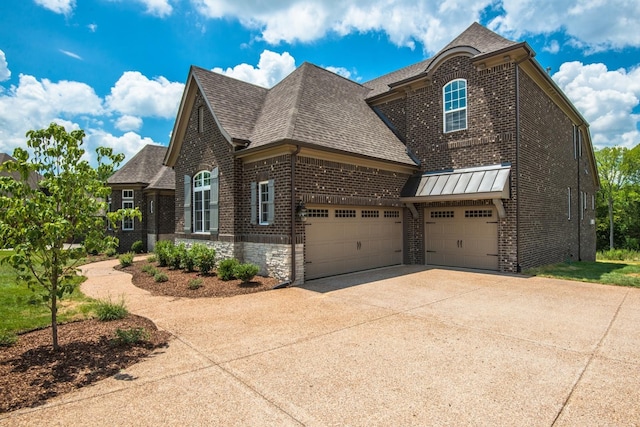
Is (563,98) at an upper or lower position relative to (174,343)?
upper

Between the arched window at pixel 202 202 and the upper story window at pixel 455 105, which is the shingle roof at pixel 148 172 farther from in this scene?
the upper story window at pixel 455 105

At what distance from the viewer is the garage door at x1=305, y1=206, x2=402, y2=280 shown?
11359mm

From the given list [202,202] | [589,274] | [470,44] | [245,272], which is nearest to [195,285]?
[245,272]

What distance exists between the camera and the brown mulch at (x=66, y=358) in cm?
410

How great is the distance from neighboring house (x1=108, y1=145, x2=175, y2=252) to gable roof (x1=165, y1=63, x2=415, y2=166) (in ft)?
19.6

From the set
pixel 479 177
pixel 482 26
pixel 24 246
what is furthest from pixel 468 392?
pixel 482 26

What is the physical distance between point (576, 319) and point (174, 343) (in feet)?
23.6

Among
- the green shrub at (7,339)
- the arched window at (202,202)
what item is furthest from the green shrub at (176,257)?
the green shrub at (7,339)

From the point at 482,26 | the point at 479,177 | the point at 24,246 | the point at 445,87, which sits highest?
the point at 482,26

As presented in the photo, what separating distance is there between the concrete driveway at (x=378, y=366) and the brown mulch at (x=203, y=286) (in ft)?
3.41

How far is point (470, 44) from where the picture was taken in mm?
13891

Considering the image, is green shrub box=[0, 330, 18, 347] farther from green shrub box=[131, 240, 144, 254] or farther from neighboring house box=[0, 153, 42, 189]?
green shrub box=[131, 240, 144, 254]

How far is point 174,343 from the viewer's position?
5711 mm

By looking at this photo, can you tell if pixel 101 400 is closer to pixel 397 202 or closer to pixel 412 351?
pixel 412 351
